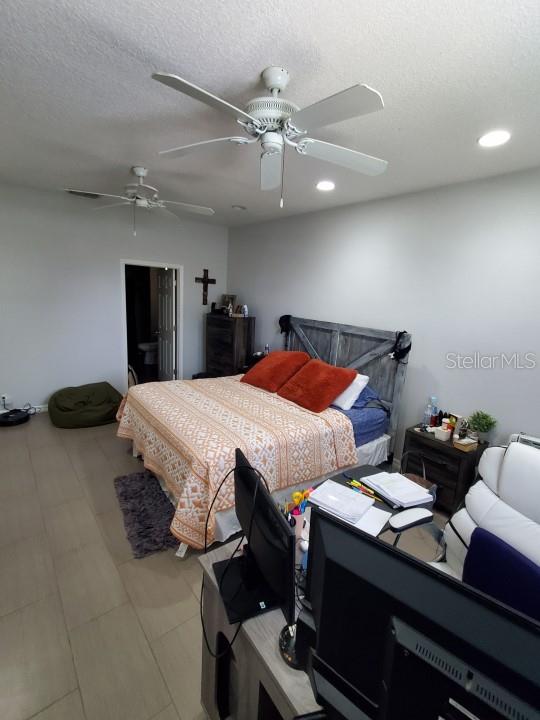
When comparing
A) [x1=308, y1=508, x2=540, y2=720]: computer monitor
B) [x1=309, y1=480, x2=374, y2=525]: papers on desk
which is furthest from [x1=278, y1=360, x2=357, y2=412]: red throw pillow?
[x1=308, y1=508, x2=540, y2=720]: computer monitor

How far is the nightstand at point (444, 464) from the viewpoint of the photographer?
2480 mm

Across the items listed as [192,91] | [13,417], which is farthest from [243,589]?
[13,417]

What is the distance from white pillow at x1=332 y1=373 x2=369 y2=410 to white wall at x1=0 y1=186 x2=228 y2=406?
2783 mm

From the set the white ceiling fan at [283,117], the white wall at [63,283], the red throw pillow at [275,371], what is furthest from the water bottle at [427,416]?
the white wall at [63,283]

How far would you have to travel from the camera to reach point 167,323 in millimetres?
5285

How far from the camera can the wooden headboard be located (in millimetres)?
3139

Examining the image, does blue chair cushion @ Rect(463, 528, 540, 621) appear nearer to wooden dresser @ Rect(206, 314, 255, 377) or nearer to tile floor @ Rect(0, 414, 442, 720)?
tile floor @ Rect(0, 414, 442, 720)

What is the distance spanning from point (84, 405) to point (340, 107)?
3.95m

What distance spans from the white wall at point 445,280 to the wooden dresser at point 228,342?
3.13ft

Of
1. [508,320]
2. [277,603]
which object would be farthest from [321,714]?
[508,320]

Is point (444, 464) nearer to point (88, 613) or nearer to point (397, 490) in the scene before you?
point (397, 490)

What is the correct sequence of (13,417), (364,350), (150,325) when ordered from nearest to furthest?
1. (364,350)
2. (13,417)
3. (150,325)

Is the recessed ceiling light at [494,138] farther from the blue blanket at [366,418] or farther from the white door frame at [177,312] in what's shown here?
the white door frame at [177,312]

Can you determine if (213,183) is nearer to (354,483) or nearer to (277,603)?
(354,483)
